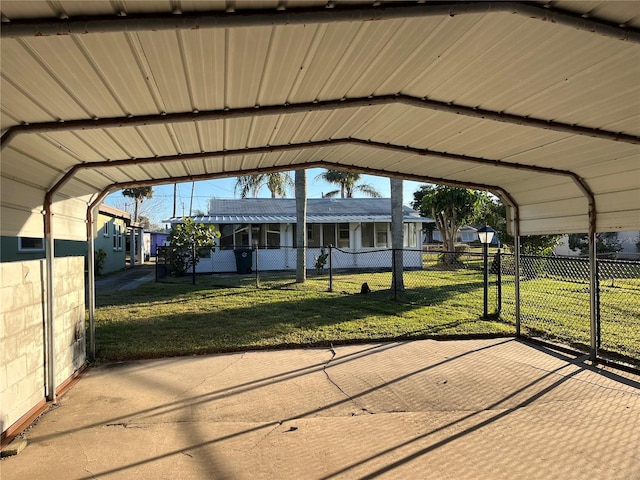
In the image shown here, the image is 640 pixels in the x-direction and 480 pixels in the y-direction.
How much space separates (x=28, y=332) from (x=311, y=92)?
3.43 metres

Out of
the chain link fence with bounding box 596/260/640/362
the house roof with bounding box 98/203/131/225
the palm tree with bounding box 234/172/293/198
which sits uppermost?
the palm tree with bounding box 234/172/293/198

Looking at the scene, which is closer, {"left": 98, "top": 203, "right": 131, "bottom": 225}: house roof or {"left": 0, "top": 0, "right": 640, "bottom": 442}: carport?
{"left": 0, "top": 0, "right": 640, "bottom": 442}: carport

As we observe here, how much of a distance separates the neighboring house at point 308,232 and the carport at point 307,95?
44.3 ft

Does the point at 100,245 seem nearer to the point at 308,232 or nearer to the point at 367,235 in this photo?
the point at 308,232

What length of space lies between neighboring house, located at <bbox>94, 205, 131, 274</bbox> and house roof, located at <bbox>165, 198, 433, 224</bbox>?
2796 millimetres

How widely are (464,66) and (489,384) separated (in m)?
3.47

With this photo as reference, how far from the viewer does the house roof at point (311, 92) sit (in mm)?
2232

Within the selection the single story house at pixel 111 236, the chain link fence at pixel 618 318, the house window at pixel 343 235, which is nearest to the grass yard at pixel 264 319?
the chain link fence at pixel 618 318

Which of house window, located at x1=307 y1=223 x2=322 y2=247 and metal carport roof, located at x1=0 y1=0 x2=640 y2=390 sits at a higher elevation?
metal carport roof, located at x1=0 y1=0 x2=640 y2=390

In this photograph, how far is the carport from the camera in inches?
88.3

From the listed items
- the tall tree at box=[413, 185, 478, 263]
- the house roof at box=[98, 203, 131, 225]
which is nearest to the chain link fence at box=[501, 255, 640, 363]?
the tall tree at box=[413, 185, 478, 263]

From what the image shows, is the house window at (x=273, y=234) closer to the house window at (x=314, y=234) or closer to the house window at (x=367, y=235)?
the house window at (x=314, y=234)

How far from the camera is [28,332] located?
12.6ft

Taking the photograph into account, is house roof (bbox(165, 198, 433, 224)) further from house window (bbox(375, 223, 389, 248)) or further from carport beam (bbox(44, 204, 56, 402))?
carport beam (bbox(44, 204, 56, 402))
